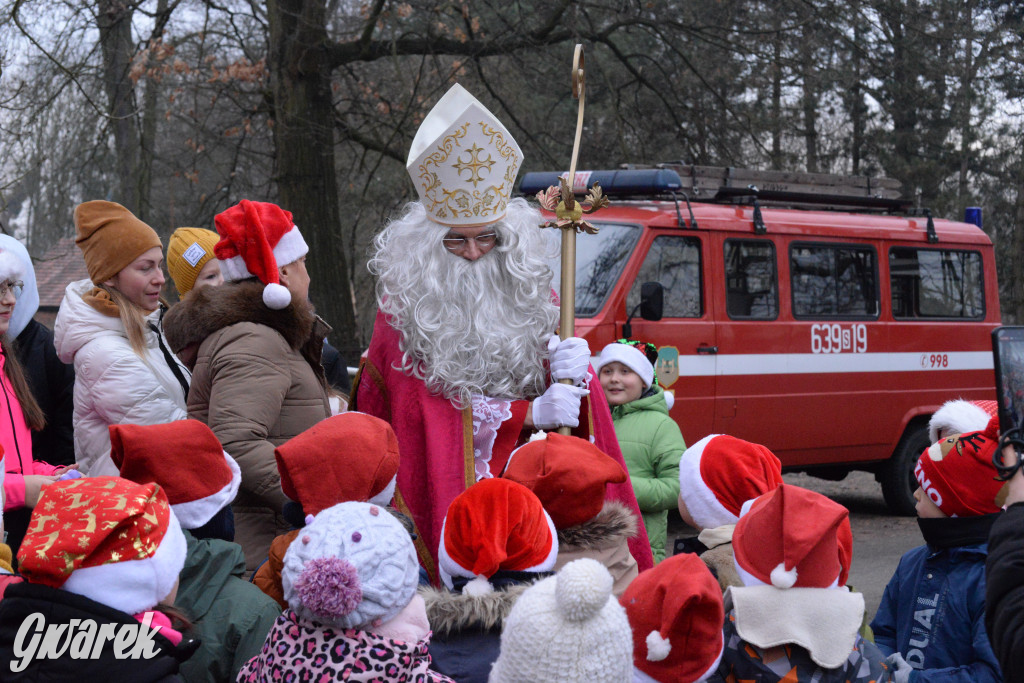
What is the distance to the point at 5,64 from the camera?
300 inches

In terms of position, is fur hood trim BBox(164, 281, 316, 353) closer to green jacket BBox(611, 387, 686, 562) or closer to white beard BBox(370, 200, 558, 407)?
white beard BBox(370, 200, 558, 407)

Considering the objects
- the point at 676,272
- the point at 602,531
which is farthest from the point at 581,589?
the point at 676,272

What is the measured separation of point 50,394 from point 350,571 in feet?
7.65

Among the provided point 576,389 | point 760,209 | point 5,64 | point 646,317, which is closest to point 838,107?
point 760,209

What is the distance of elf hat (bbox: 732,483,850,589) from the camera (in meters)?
2.06

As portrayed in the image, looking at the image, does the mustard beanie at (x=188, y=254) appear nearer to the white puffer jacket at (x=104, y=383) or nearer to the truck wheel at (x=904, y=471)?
the white puffer jacket at (x=104, y=383)

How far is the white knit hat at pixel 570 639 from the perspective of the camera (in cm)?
177

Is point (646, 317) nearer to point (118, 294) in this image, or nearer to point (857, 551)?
point (857, 551)

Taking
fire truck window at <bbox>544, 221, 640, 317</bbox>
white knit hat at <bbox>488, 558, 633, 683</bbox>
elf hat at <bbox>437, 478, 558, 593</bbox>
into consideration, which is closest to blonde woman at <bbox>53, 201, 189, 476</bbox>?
elf hat at <bbox>437, 478, 558, 593</bbox>

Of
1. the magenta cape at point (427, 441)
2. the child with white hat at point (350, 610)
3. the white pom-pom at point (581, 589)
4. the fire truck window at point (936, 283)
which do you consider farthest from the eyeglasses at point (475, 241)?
the fire truck window at point (936, 283)

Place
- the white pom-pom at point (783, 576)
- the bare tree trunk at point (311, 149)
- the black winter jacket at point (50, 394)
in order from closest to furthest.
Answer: the white pom-pom at point (783, 576), the black winter jacket at point (50, 394), the bare tree trunk at point (311, 149)

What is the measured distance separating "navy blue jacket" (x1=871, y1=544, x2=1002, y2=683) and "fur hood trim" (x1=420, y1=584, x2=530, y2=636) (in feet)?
3.43

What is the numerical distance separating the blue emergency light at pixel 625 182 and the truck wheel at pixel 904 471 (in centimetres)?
300

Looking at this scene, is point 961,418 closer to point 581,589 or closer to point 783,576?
point 783,576
